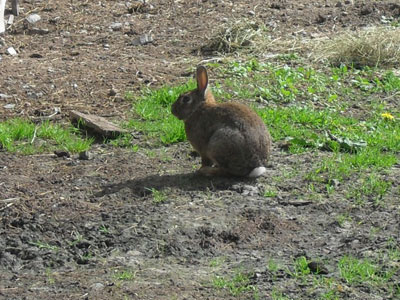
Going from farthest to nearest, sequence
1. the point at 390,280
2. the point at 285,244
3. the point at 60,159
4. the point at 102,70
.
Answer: the point at 102,70 < the point at 60,159 < the point at 285,244 < the point at 390,280

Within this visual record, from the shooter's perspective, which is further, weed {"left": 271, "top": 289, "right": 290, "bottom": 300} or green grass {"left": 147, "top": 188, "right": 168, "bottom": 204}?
green grass {"left": 147, "top": 188, "right": 168, "bottom": 204}

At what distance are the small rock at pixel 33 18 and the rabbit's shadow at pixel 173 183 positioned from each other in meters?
5.42

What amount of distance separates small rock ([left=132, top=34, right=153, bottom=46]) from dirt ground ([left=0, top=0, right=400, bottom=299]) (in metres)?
1.04

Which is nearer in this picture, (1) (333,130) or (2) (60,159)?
(2) (60,159)

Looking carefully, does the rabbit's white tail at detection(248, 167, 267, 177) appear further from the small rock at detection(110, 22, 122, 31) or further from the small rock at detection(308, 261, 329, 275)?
the small rock at detection(110, 22, 122, 31)

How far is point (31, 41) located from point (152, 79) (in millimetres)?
2247

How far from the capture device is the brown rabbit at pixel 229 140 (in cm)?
738

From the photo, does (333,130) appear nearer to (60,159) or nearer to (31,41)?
(60,159)

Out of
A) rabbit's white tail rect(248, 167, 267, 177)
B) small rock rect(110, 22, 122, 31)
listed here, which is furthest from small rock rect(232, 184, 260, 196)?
small rock rect(110, 22, 122, 31)

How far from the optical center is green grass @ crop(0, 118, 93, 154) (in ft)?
27.3

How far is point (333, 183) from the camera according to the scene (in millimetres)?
7387

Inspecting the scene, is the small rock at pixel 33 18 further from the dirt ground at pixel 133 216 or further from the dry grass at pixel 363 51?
the dry grass at pixel 363 51

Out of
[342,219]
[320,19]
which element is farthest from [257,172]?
[320,19]

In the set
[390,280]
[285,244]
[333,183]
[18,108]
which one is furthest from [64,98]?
[390,280]
